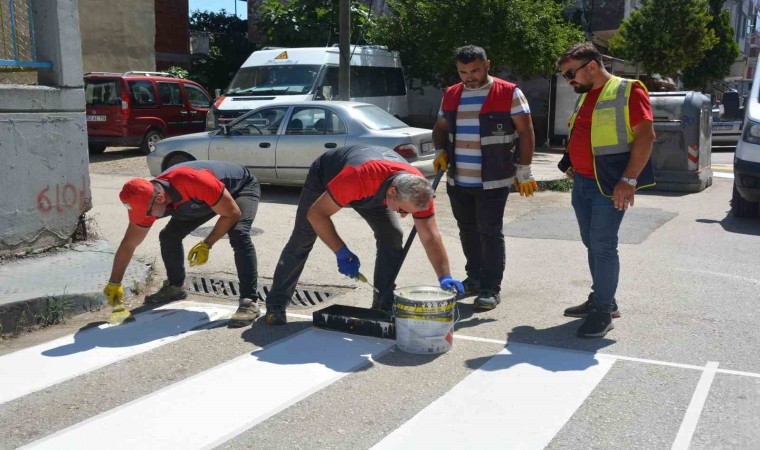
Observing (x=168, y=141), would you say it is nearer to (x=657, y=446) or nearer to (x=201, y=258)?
(x=201, y=258)

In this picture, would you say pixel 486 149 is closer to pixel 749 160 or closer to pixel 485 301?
pixel 485 301

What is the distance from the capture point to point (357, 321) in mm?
5113

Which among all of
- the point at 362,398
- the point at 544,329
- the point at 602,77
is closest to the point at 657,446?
the point at 362,398

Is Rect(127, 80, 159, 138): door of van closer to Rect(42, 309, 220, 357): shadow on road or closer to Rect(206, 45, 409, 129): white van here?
Rect(206, 45, 409, 129): white van

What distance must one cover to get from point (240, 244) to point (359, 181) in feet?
4.53

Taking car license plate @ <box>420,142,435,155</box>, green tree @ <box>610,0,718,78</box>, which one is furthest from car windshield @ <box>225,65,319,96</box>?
green tree @ <box>610,0,718,78</box>

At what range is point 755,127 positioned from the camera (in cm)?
915

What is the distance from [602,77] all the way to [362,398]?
103 inches

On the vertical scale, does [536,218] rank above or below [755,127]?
below

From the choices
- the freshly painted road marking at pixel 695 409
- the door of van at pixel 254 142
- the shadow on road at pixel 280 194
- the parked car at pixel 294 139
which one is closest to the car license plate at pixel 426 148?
the parked car at pixel 294 139

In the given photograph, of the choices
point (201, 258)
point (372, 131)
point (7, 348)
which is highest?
point (372, 131)

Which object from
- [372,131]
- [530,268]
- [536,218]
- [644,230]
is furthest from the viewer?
[372,131]

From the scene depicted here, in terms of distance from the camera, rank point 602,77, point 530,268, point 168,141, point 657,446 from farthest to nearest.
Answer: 1. point 168,141
2. point 530,268
3. point 602,77
4. point 657,446

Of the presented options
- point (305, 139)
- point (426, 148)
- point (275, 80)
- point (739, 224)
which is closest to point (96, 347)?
point (305, 139)
